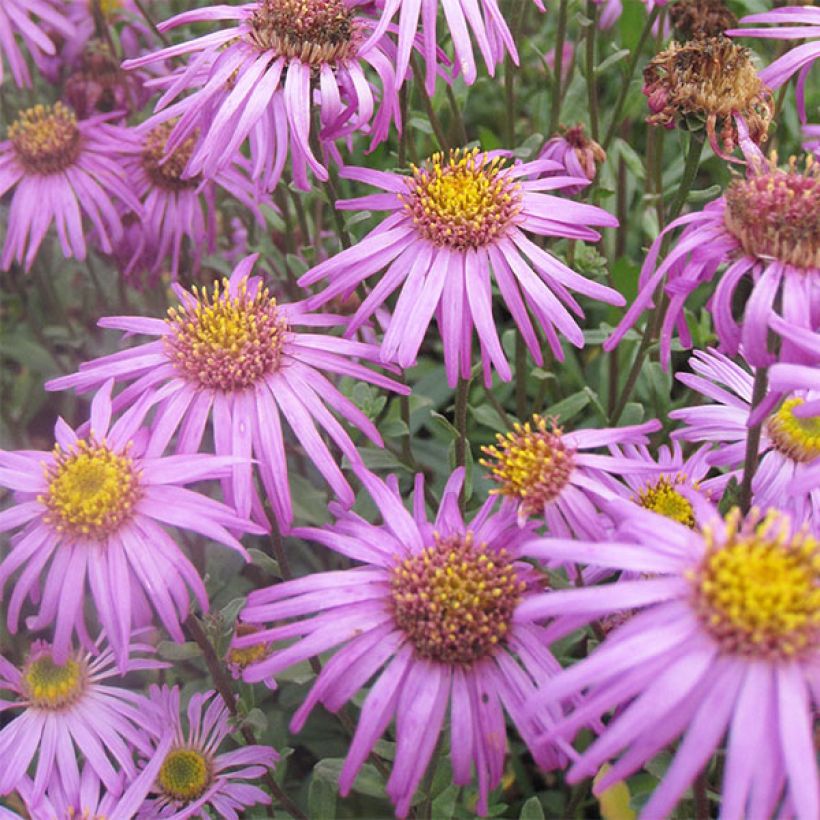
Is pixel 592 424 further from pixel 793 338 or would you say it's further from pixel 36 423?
pixel 36 423

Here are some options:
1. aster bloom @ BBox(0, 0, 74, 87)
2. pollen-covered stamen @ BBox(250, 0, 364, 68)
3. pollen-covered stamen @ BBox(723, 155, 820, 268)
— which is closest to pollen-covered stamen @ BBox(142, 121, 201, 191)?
aster bloom @ BBox(0, 0, 74, 87)

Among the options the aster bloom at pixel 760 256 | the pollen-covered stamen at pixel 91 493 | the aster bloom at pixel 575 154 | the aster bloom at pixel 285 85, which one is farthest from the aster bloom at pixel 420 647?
the aster bloom at pixel 575 154

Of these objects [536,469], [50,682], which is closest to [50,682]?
[50,682]

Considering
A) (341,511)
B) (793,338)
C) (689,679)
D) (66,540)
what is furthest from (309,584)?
(793,338)

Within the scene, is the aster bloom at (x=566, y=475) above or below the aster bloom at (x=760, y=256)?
below

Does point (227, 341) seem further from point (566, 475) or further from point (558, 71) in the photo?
point (558, 71)

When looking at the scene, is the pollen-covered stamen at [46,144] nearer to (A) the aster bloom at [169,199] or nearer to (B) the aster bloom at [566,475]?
(A) the aster bloom at [169,199]
